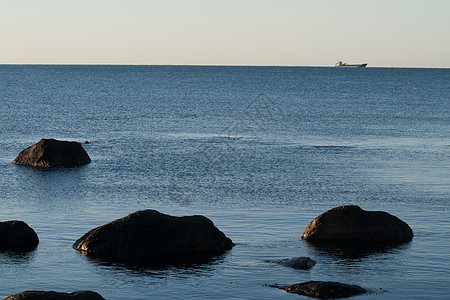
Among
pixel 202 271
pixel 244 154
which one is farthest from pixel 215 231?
pixel 244 154

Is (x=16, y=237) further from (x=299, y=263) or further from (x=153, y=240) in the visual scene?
(x=299, y=263)

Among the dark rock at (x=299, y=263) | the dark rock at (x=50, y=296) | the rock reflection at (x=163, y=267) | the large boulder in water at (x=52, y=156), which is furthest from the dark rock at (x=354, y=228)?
the large boulder in water at (x=52, y=156)

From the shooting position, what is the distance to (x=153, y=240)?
29656 millimetres

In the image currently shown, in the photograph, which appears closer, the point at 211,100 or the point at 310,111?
the point at 310,111

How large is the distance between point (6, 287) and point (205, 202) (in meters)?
18.3

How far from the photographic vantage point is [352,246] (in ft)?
103

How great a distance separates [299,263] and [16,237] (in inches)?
477

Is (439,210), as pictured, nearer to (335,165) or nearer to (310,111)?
(335,165)

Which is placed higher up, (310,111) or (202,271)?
(310,111)

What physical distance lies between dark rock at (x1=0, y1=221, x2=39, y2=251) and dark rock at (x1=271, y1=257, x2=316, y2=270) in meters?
10.7

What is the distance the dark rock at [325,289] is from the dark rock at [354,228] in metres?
7.58

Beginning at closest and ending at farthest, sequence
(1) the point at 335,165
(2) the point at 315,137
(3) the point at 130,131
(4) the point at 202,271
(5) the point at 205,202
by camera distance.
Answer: (4) the point at 202,271 < (5) the point at 205,202 < (1) the point at 335,165 < (2) the point at 315,137 < (3) the point at 130,131

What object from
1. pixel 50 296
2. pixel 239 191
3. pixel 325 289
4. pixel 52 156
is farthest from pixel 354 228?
pixel 52 156

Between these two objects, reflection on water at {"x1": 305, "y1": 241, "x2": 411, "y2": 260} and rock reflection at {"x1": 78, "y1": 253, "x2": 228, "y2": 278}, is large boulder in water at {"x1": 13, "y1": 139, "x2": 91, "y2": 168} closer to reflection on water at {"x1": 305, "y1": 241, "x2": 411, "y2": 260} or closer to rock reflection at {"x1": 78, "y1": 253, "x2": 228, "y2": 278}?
rock reflection at {"x1": 78, "y1": 253, "x2": 228, "y2": 278}
